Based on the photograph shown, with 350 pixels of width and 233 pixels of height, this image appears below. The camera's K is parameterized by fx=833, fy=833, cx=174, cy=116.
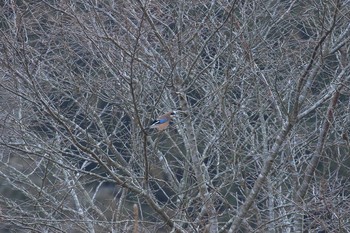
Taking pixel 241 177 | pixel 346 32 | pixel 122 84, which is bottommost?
pixel 241 177

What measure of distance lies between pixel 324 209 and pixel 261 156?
1.41m

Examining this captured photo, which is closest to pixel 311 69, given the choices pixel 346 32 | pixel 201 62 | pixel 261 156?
pixel 346 32

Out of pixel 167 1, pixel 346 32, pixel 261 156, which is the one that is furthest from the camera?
pixel 167 1

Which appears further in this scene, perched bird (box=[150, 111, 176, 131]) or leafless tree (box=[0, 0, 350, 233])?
perched bird (box=[150, 111, 176, 131])

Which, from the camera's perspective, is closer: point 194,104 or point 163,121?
point 163,121

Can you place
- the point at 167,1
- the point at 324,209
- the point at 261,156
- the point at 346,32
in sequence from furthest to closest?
the point at 167,1 < the point at 261,156 < the point at 346,32 < the point at 324,209

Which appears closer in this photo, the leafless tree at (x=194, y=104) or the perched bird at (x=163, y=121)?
the leafless tree at (x=194, y=104)

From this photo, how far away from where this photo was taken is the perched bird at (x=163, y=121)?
22.1ft

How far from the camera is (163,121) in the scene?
7.07 metres

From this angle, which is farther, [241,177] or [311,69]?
[241,177]

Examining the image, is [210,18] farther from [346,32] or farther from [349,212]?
[349,212]

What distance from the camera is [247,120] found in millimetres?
7938

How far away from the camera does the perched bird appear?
265 inches

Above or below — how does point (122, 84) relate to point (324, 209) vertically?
above
